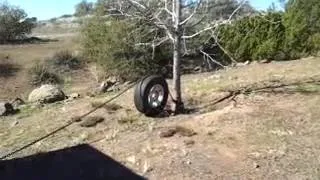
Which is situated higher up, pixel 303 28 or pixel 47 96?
pixel 303 28

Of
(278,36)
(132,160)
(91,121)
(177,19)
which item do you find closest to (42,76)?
(278,36)

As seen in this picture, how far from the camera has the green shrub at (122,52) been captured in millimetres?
17656

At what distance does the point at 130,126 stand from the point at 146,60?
8.63m

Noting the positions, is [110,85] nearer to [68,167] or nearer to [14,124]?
[14,124]

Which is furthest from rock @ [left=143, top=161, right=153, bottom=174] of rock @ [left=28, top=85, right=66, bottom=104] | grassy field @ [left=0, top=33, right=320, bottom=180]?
rock @ [left=28, top=85, right=66, bottom=104]

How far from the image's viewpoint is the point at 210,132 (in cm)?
888

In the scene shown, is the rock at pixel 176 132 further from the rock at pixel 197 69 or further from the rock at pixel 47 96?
the rock at pixel 197 69

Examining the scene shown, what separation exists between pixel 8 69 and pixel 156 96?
1611cm

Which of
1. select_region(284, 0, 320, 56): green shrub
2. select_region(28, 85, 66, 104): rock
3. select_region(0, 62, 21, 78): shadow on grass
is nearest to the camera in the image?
select_region(28, 85, 66, 104): rock

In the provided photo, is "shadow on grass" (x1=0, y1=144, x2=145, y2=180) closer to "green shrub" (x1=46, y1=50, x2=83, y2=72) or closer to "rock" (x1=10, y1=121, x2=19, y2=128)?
"rock" (x1=10, y1=121, x2=19, y2=128)

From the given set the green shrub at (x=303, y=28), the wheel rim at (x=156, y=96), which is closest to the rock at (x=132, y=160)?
the wheel rim at (x=156, y=96)

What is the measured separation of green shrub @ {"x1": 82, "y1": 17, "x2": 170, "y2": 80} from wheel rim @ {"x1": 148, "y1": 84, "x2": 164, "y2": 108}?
6761 mm

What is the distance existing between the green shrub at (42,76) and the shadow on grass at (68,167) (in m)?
13.7

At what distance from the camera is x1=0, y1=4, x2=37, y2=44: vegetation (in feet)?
119
